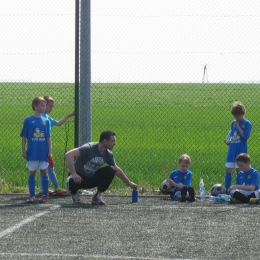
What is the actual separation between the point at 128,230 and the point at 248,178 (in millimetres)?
2725

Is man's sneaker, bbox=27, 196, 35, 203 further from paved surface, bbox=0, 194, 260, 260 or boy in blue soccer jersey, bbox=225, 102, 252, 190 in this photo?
boy in blue soccer jersey, bbox=225, 102, 252, 190

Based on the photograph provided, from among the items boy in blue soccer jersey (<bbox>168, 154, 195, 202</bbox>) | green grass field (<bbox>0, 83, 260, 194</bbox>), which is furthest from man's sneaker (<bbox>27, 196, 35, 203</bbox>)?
boy in blue soccer jersey (<bbox>168, 154, 195, 202</bbox>)

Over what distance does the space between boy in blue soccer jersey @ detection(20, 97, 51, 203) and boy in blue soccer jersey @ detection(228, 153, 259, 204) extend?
98.1 inches

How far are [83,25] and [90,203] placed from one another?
108 inches

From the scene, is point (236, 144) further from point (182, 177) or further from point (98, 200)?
point (98, 200)

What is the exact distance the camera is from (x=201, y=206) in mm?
10266

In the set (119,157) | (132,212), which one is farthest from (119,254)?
(119,157)

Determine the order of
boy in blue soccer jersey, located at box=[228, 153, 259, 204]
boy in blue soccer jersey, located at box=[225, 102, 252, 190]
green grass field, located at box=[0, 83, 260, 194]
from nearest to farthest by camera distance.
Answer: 1. boy in blue soccer jersey, located at box=[228, 153, 259, 204]
2. boy in blue soccer jersey, located at box=[225, 102, 252, 190]
3. green grass field, located at box=[0, 83, 260, 194]

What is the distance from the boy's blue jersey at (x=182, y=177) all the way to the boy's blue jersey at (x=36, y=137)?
1.78m

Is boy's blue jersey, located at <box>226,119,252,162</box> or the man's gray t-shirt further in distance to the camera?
boy's blue jersey, located at <box>226,119,252,162</box>

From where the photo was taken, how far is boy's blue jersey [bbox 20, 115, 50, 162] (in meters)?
10.6

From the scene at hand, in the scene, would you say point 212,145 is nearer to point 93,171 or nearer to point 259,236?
point 93,171

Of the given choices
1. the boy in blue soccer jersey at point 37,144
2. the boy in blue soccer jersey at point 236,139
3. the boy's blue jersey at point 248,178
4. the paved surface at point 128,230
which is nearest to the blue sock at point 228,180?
the boy in blue soccer jersey at point 236,139

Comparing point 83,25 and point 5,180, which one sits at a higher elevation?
point 83,25
